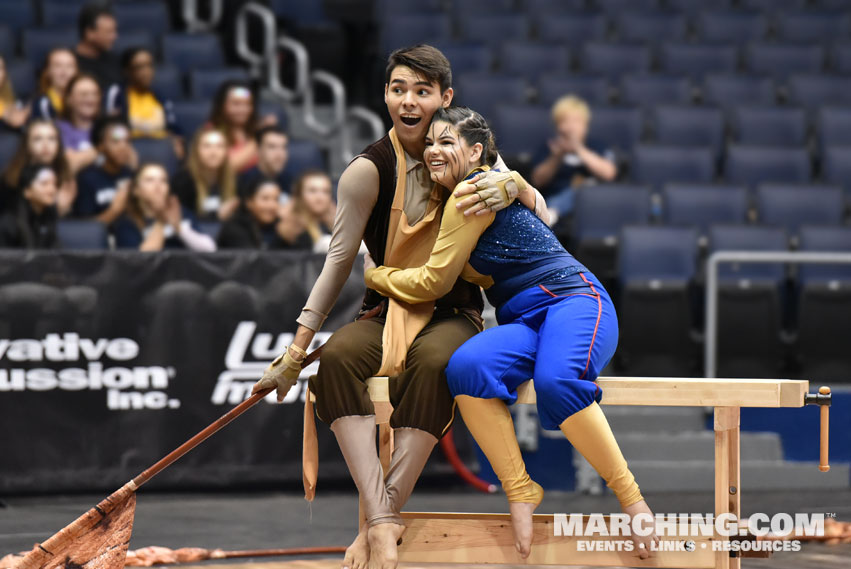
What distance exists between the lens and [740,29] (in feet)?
29.4

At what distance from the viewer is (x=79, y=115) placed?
22.3 ft

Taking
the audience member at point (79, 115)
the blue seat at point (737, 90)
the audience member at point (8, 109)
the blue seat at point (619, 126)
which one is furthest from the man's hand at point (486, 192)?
the blue seat at point (737, 90)

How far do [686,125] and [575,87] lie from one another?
74 centimetres

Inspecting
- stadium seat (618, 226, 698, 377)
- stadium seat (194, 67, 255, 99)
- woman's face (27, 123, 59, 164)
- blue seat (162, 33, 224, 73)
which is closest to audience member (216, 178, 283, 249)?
woman's face (27, 123, 59, 164)

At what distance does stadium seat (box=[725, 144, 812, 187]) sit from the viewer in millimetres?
7570

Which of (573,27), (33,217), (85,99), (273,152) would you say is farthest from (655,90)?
(33,217)

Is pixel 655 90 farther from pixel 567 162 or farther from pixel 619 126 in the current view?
pixel 567 162

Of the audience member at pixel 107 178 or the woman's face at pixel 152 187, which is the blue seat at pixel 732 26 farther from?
the woman's face at pixel 152 187

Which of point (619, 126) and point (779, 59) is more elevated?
point (779, 59)

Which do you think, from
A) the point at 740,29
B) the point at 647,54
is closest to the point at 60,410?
the point at 647,54

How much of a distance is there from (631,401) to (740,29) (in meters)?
5.97

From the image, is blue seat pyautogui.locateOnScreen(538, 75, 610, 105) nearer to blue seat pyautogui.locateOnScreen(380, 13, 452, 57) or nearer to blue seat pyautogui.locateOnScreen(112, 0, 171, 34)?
blue seat pyautogui.locateOnScreen(380, 13, 452, 57)

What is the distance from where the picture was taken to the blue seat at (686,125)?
786cm

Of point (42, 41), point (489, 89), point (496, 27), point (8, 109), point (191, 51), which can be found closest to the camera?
point (8, 109)
